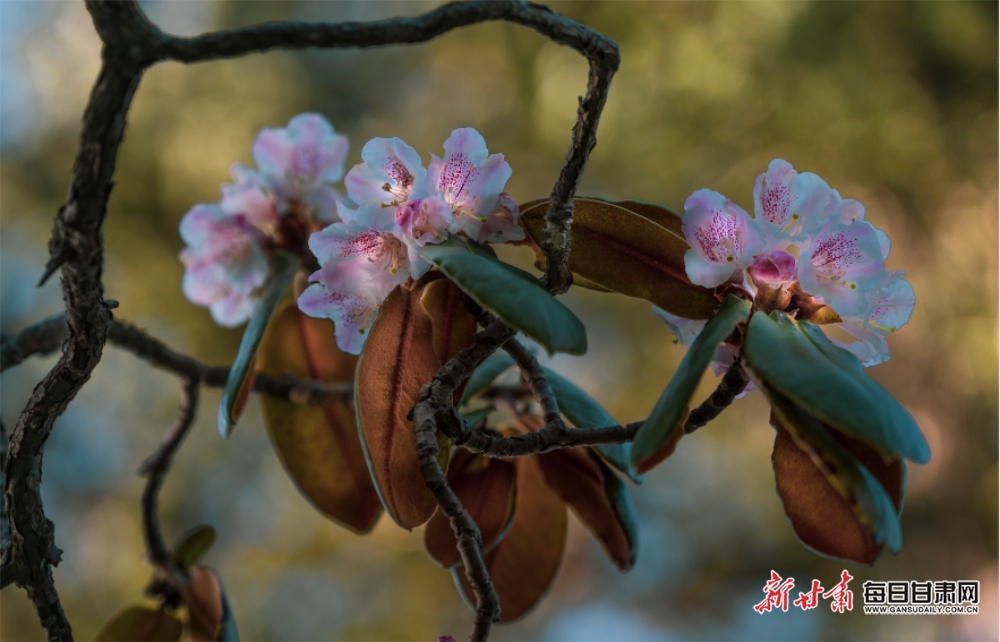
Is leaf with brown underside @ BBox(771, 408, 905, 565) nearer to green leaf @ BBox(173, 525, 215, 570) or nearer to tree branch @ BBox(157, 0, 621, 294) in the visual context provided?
tree branch @ BBox(157, 0, 621, 294)

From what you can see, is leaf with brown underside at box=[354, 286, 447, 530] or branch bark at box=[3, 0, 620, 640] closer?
branch bark at box=[3, 0, 620, 640]

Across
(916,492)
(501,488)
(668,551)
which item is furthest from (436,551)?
(916,492)

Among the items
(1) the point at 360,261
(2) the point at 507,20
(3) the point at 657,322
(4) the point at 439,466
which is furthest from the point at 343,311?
(3) the point at 657,322

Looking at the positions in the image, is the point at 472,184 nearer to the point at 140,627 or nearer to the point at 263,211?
the point at 263,211

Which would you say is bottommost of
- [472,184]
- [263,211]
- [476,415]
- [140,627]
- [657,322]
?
[140,627]

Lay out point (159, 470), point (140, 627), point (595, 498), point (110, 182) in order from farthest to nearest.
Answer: point (159, 470) → point (140, 627) → point (595, 498) → point (110, 182)

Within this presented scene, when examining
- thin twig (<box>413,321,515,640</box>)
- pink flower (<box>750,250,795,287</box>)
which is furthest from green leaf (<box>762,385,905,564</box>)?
thin twig (<box>413,321,515,640</box>)

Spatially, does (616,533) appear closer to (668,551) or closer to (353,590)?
(353,590)
